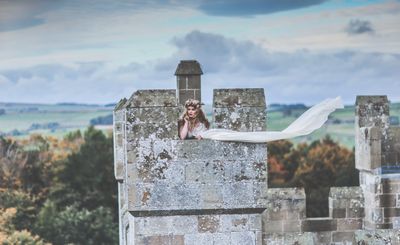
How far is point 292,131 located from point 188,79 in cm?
648

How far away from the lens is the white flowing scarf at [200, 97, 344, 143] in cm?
1012

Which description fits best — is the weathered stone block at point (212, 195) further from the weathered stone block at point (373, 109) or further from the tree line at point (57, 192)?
the tree line at point (57, 192)

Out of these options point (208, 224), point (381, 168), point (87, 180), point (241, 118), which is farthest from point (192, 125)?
point (87, 180)

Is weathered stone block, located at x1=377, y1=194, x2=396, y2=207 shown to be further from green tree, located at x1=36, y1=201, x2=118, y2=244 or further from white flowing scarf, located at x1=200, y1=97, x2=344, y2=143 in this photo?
green tree, located at x1=36, y1=201, x2=118, y2=244

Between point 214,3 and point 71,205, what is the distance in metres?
15.2

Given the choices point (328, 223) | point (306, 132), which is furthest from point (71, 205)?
point (306, 132)

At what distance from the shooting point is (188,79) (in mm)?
16922

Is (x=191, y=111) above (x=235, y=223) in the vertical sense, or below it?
above

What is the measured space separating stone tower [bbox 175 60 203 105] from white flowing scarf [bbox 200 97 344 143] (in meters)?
5.76

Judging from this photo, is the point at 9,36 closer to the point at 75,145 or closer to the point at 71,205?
the point at 75,145

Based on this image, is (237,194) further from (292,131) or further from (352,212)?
(352,212)

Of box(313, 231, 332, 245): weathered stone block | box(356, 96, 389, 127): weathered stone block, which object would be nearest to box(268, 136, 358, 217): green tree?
box(356, 96, 389, 127): weathered stone block

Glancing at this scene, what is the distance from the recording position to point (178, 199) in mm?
10164

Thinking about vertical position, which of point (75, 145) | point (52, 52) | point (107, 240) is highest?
point (52, 52)
